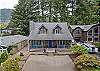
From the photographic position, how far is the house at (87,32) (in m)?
45.3

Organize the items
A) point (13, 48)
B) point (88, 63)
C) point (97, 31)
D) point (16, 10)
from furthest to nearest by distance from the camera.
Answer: point (16, 10), point (97, 31), point (13, 48), point (88, 63)

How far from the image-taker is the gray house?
3525cm

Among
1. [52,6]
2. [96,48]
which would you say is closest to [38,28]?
[96,48]

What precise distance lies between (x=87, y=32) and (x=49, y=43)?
43.4ft

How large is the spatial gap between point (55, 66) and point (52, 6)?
36.0m

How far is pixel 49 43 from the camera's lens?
35875 millimetres

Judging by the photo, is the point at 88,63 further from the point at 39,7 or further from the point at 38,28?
the point at 39,7

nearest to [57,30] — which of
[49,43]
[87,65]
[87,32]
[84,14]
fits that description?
[49,43]

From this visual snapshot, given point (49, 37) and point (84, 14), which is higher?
point (84, 14)

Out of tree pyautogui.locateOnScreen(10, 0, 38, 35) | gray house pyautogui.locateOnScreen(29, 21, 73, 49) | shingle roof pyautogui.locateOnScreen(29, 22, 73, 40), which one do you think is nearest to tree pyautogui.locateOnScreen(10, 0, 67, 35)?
tree pyautogui.locateOnScreen(10, 0, 38, 35)

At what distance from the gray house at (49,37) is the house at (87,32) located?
35.7 feet

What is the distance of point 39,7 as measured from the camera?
188ft

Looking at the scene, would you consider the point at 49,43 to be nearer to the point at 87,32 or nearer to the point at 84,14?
the point at 87,32

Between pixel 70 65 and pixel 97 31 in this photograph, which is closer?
pixel 70 65
